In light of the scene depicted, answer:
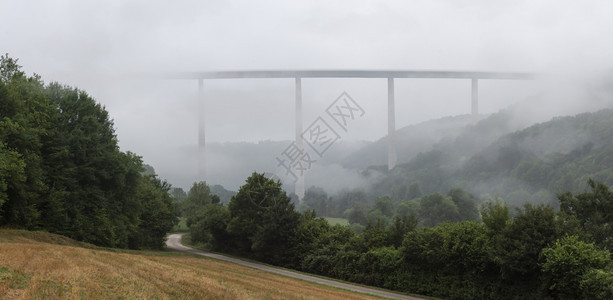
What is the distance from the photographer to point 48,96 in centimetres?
4544

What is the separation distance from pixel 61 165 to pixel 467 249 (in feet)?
117

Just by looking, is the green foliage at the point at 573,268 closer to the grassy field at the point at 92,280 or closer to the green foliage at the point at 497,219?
the green foliage at the point at 497,219

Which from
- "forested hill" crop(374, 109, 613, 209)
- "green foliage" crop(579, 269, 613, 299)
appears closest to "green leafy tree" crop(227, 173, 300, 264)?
"green foliage" crop(579, 269, 613, 299)

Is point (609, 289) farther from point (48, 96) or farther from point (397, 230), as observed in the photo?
point (48, 96)

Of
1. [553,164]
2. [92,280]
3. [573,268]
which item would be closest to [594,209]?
[573,268]

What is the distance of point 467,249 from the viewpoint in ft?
122

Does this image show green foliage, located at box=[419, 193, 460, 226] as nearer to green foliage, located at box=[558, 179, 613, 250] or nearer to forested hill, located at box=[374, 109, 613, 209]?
forested hill, located at box=[374, 109, 613, 209]

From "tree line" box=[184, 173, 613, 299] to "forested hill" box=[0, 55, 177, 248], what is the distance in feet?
65.6

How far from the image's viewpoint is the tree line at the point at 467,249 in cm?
3072

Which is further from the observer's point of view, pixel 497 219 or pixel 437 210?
pixel 437 210

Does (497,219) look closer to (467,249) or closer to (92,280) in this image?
(467,249)

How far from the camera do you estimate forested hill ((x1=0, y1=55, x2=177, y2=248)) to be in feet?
120

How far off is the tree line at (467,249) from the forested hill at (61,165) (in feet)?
65.6

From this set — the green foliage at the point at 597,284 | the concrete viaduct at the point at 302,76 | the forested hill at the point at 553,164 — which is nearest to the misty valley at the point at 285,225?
the green foliage at the point at 597,284
